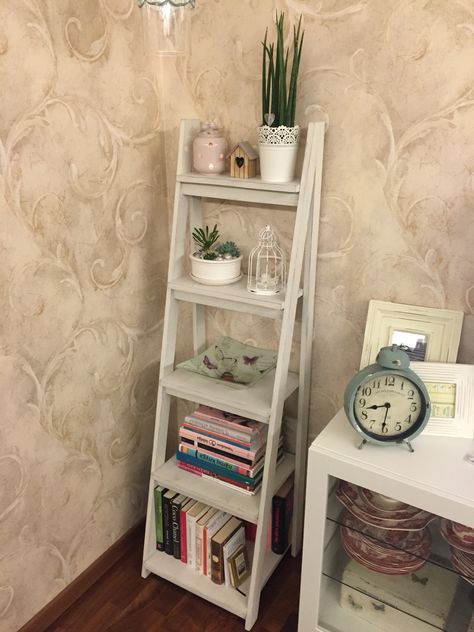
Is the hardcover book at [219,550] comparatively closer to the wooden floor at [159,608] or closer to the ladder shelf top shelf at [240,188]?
the wooden floor at [159,608]

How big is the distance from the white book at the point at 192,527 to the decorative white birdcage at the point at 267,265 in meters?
0.78

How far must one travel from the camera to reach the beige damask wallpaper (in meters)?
1.27

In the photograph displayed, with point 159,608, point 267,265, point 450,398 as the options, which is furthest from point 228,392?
point 159,608

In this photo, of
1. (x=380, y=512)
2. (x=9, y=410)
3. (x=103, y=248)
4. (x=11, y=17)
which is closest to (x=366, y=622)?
(x=380, y=512)

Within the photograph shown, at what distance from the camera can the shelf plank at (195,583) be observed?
163 cm

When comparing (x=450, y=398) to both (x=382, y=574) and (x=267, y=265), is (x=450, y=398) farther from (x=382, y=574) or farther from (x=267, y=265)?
(x=267, y=265)

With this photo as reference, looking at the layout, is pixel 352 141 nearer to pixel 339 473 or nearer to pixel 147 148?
pixel 147 148

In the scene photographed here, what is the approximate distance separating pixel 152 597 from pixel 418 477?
3.41ft

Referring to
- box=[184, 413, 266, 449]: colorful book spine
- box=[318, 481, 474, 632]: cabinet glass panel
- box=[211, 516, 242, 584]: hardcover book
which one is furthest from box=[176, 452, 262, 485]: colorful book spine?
box=[318, 481, 474, 632]: cabinet glass panel

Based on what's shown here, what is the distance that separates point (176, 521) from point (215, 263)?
88 centimetres

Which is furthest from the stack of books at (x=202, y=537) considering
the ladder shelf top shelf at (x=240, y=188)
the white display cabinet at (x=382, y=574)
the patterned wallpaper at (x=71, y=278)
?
the ladder shelf top shelf at (x=240, y=188)

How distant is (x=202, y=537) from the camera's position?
1693 mm

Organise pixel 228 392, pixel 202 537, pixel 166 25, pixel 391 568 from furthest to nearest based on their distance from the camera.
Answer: pixel 202 537
pixel 228 392
pixel 391 568
pixel 166 25

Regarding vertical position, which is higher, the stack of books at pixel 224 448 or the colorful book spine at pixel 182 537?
the stack of books at pixel 224 448
